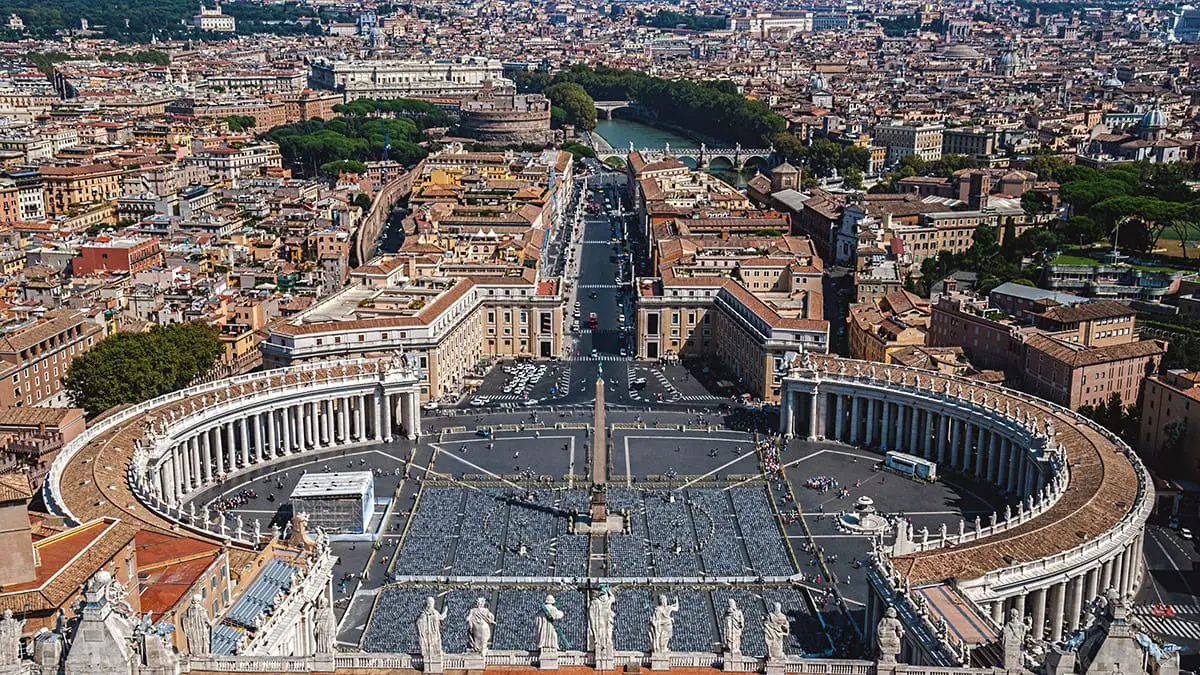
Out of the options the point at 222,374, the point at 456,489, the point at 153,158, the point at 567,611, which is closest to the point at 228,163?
the point at 153,158

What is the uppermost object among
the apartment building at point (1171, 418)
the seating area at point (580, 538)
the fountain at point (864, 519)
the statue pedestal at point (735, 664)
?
the statue pedestal at point (735, 664)

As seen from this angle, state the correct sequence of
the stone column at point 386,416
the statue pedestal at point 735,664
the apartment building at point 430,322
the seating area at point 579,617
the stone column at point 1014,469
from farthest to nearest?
the apartment building at point 430,322
the stone column at point 386,416
the stone column at point 1014,469
the seating area at point 579,617
the statue pedestal at point 735,664

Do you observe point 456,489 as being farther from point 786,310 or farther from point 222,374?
point 786,310

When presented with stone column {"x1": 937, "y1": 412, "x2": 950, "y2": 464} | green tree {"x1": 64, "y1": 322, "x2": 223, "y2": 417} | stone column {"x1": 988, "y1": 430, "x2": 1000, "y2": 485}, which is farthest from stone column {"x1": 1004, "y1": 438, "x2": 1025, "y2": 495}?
green tree {"x1": 64, "y1": 322, "x2": 223, "y2": 417}

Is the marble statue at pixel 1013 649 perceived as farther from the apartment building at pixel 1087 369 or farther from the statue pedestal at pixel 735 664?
the apartment building at pixel 1087 369

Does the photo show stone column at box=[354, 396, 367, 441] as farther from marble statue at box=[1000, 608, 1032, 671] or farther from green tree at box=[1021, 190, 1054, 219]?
green tree at box=[1021, 190, 1054, 219]

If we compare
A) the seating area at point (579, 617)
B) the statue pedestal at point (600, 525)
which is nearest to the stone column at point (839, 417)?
Result: the statue pedestal at point (600, 525)
